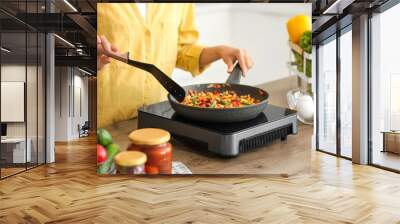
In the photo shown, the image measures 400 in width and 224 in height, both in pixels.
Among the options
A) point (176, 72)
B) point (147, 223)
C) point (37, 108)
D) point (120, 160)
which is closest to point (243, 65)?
point (176, 72)

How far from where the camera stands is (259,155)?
4.24 meters

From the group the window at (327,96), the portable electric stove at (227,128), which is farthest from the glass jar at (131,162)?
the window at (327,96)

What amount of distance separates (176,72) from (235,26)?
2.84ft

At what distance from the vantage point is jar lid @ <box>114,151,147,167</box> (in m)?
4.09

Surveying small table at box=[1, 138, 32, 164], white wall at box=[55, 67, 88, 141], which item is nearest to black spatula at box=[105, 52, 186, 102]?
small table at box=[1, 138, 32, 164]

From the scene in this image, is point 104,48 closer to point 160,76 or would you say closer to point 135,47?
→ point 135,47

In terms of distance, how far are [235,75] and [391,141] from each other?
291 cm

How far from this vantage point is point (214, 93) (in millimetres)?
4230

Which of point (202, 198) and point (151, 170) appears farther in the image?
point (151, 170)

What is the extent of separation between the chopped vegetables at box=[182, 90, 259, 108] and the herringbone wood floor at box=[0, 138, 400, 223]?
93cm

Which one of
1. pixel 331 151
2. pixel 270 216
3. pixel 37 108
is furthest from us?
pixel 331 151

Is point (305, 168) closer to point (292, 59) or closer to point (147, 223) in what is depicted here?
point (292, 59)

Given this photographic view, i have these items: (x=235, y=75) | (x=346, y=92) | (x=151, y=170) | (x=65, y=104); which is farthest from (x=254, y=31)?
(x=65, y=104)

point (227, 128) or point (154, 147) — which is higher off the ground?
point (227, 128)
